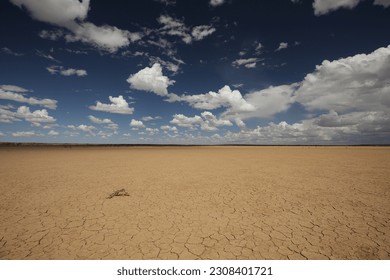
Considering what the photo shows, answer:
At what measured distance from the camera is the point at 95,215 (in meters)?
6.46

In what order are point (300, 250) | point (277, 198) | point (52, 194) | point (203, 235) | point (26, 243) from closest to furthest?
point (300, 250) → point (26, 243) → point (203, 235) → point (277, 198) → point (52, 194)

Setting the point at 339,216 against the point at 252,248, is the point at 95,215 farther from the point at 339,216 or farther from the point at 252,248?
the point at 339,216

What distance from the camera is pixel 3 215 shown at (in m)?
6.42

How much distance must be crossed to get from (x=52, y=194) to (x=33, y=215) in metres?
2.32

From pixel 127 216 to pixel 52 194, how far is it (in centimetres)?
424
